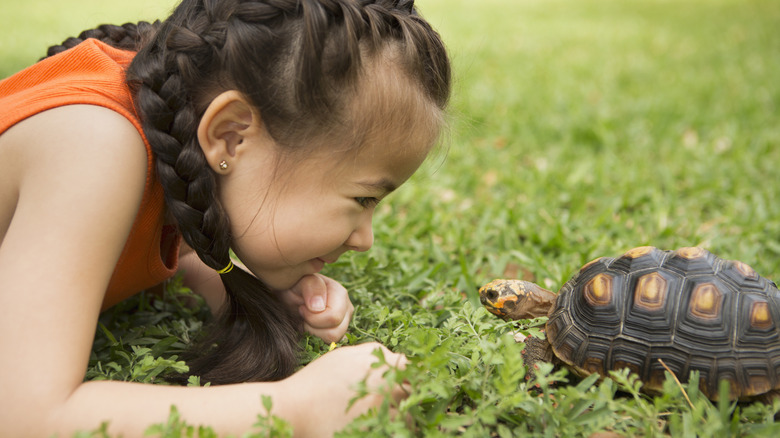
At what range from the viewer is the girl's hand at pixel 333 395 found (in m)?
1.46

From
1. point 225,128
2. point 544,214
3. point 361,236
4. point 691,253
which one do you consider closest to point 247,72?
point 225,128

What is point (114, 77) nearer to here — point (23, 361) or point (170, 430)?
point (23, 361)

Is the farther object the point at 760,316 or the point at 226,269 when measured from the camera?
the point at 226,269

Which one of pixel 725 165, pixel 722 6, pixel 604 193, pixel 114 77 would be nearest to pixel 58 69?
pixel 114 77

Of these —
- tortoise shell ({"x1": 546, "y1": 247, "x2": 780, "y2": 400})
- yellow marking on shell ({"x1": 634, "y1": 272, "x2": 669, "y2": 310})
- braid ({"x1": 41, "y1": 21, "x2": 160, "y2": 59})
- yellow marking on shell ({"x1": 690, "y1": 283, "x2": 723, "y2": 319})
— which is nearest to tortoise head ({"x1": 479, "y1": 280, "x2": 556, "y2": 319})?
tortoise shell ({"x1": 546, "y1": 247, "x2": 780, "y2": 400})

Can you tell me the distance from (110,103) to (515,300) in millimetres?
1192

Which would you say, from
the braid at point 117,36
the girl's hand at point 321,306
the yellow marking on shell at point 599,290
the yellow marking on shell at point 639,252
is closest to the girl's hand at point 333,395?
the girl's hand at point 321,306

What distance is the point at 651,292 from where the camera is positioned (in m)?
1.66

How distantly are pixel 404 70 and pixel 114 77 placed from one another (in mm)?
761

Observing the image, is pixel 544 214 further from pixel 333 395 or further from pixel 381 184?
pixel 333 395

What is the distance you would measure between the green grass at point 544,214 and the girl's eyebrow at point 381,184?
39 centimetres

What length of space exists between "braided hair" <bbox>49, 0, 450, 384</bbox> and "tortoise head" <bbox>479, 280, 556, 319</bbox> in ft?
2.05

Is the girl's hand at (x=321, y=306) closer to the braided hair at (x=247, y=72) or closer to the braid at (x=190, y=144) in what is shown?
the braid at (x=190, y=144)

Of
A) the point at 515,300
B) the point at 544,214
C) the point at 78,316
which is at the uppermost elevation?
the point at 515,300
